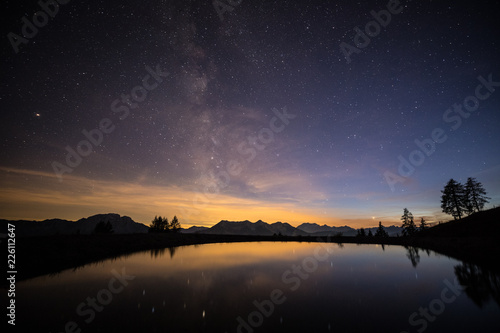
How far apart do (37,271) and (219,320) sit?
47.8 feet

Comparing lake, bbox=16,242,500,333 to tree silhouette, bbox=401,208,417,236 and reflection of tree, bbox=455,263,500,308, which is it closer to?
reflection of tree, bbox=455,263,500,308

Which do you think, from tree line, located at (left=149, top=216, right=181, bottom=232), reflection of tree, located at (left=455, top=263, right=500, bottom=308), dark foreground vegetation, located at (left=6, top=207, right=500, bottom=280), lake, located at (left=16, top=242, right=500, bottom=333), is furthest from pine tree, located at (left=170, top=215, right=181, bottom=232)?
reflection of tree, located at (left=455, top=263, right=500, bottom=308)

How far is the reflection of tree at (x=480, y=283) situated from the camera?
27.7ft

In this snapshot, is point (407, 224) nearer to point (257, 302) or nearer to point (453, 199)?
point (453, 199)

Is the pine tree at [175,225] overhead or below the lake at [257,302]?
below

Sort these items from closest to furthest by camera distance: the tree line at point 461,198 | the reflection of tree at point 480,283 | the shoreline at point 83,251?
the reflection of tree at point 480,283
the shoreline at point 83,251
the tree line at point 461,198

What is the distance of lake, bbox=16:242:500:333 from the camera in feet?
20.2

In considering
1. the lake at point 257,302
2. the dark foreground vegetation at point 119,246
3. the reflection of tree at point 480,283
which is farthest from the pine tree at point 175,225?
the reflection of tree at point 480,283

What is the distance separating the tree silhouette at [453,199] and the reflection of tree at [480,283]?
47.7 meters

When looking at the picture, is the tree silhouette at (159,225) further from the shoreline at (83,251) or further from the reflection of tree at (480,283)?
the reflection of tree at (480,283)

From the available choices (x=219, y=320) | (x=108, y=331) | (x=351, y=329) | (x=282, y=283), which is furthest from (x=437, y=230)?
(x=108, y=331)

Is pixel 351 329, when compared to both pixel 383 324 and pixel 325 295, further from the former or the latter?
pixel 325 295

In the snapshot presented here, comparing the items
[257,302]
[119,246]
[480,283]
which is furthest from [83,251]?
[480,283]

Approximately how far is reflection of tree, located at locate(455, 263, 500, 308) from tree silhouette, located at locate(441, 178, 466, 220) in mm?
47686
